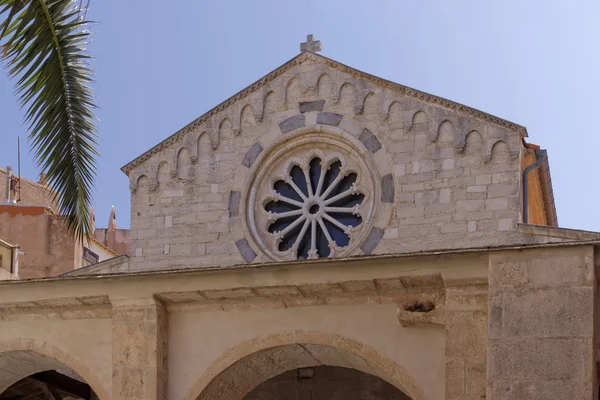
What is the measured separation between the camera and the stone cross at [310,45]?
19.7 metres

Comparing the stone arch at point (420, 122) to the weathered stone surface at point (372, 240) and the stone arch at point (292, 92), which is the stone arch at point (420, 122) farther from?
the stone arch at point (292, 92)

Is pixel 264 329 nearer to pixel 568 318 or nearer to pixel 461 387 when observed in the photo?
pixel 461 387

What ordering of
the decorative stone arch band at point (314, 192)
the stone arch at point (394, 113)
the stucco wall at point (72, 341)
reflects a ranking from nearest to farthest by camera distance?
the stucco wall at point (72, 341), the stone arch at point (394, 113), the decorative stone arch band at point (314, 192)

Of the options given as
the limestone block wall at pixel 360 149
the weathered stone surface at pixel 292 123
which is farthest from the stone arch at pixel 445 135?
the weathered stone surface at pixel 292 123

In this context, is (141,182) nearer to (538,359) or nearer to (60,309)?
(60,309)

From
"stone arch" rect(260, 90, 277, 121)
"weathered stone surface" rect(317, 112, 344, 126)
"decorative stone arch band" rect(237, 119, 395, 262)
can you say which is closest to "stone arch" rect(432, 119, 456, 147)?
"decorative stone arch band" rect(237, 119, 395, 262)

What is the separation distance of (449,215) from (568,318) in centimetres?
881

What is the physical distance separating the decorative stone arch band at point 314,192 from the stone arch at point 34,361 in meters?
6.93

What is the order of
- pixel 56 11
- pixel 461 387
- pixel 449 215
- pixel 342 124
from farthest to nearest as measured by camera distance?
pixel 342 124 < pixel 449 215 < pixel 56 11 < pixel 461 387

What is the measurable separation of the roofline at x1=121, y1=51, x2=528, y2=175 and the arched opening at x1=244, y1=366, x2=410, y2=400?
177 inches

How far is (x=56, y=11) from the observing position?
1042 cm

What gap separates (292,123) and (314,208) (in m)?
1.48

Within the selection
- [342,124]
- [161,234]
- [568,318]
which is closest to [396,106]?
[342,124]

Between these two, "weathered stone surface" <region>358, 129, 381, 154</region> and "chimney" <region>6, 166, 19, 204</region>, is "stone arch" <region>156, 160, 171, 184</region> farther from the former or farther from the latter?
"chimney" <region>6, 166, 19, 204</region>
